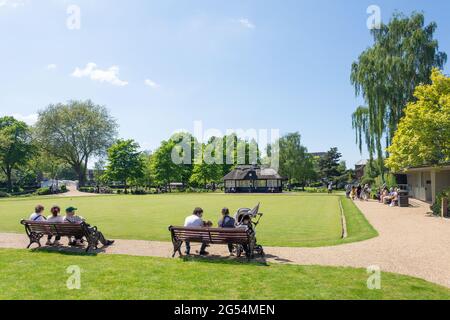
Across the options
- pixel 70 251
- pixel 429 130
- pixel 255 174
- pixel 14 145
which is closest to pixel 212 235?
pixel 70 251

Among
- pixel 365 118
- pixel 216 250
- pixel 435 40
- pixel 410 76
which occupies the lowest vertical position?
pixel 216 250

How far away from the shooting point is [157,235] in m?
12.7

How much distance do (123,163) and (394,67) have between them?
168 feet

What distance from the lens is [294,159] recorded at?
75.8 metres

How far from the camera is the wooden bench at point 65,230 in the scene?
9.84 metres

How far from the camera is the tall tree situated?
7045cm

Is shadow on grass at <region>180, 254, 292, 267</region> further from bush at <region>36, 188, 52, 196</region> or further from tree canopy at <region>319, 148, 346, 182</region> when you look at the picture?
tree canopy at <region>319, 148, 346, 182</region>

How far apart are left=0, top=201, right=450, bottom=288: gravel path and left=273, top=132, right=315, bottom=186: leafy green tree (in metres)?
62.3

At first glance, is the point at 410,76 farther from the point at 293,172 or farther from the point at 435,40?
the point at 293,172

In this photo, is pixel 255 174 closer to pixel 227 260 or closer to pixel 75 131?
pixel 75 131

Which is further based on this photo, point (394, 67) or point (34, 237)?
point (394, 67)

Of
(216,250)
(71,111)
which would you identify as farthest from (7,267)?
(71,111)
